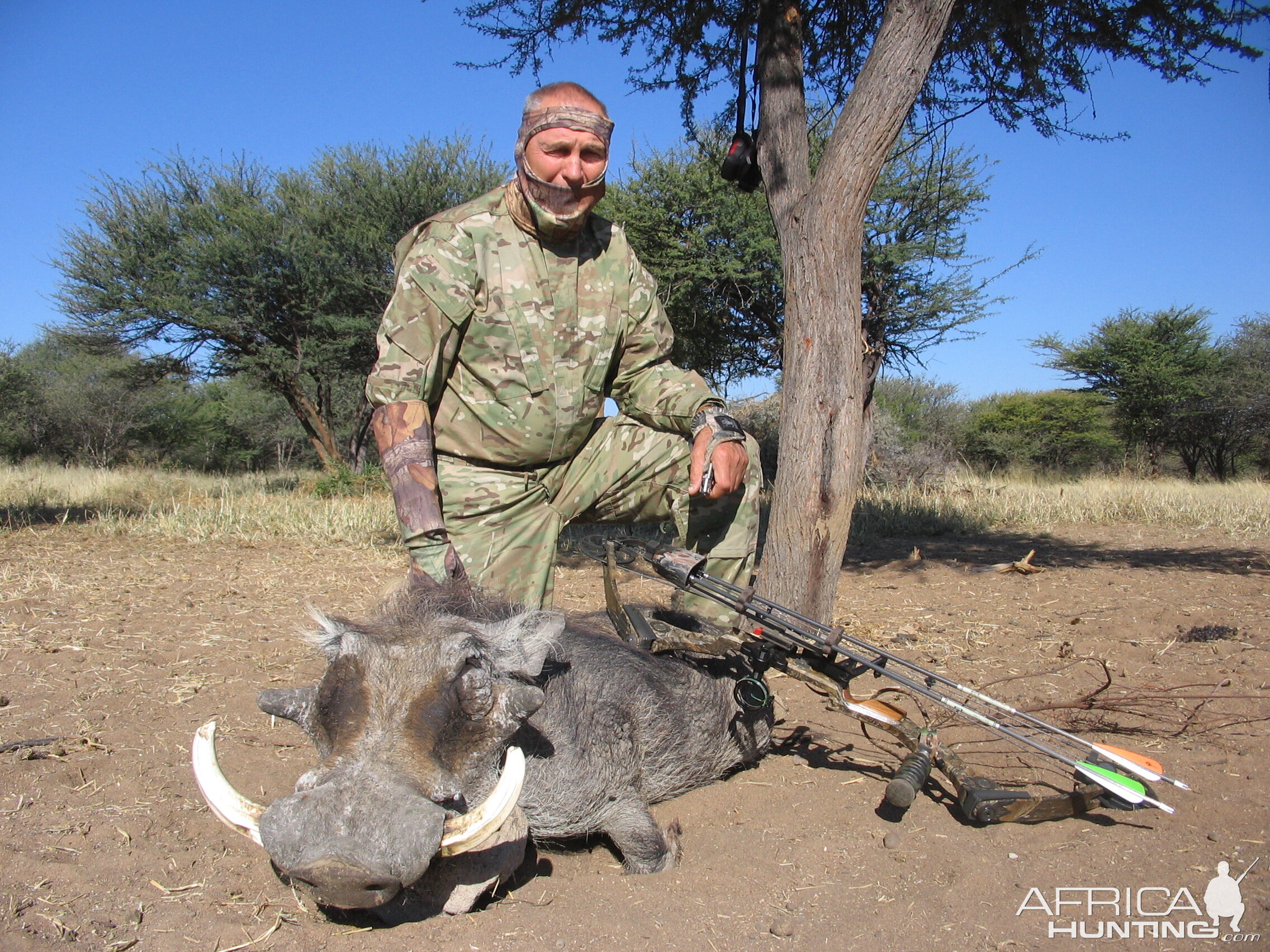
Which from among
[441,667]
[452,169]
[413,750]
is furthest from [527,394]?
[452,169]

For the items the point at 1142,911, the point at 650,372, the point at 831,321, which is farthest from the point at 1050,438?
the point at 1142,911

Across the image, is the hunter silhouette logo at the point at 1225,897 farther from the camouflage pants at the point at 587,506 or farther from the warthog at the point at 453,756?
the camouflage pants at the point at 587,506

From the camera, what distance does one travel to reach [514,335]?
306cm

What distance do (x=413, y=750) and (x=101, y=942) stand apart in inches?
32.2

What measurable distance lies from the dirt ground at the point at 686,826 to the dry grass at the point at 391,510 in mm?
3501

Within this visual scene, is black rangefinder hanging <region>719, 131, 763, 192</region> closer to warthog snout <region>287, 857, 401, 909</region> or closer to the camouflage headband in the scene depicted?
the camouflage headband

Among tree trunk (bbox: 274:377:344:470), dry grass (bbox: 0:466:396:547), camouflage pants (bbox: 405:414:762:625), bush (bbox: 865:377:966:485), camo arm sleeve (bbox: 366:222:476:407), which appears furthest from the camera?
tree trunk (bbox: 274:377:344:470)

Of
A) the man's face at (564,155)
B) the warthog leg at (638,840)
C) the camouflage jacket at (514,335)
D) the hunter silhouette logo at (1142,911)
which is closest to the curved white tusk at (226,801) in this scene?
the warthog leg at (638,840)

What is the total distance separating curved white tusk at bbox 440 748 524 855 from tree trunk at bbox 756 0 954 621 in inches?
107

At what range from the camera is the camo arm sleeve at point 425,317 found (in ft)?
9.26

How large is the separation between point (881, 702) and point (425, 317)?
6.56 ft

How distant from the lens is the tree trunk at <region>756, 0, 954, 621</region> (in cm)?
414

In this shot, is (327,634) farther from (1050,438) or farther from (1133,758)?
(1050,438)

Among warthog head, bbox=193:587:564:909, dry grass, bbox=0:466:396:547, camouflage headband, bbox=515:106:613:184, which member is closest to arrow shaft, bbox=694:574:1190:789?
warthog head, bbox=193:587:564:909
